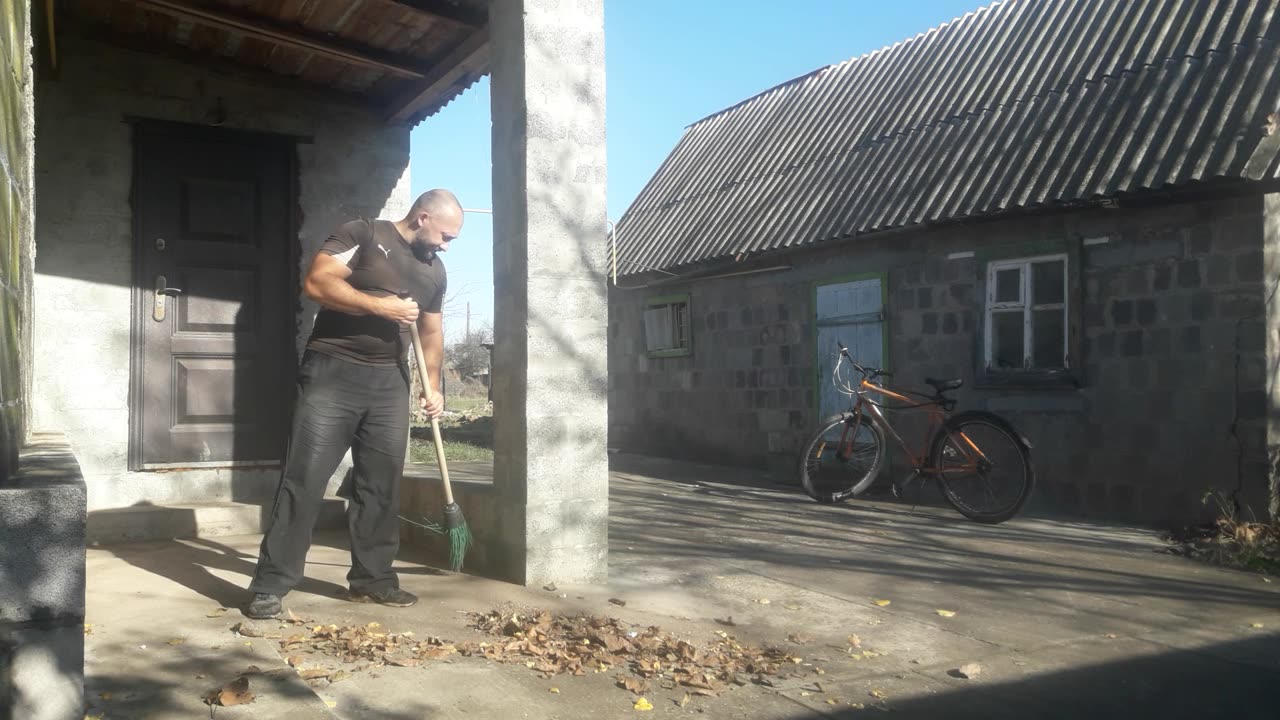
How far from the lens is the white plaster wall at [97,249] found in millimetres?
6129

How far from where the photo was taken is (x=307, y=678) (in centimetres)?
325

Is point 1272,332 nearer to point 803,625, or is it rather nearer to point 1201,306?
point 1201,306

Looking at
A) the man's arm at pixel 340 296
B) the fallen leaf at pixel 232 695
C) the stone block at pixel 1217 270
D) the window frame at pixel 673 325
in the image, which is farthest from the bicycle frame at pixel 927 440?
the fallen leaf at pixel 232 695

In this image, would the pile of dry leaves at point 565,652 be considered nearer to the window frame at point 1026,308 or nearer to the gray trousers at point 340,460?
the gray trousers at point 340,460

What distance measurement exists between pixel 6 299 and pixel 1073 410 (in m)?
8.40

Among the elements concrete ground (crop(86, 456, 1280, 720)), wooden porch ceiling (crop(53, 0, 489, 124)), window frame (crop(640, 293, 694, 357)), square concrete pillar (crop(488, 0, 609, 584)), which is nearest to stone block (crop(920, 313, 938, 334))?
concrete ground (crop(86, 456, 1280, 720))

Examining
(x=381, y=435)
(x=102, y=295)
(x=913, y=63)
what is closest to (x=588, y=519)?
(x=381, y=435)

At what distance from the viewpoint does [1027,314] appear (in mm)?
9312

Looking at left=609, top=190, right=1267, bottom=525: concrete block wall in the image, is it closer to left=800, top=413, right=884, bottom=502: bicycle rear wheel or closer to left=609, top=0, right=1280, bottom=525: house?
left=609, top=0, right=1280, bottom=525: house

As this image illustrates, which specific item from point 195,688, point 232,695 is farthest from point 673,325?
point 232,695

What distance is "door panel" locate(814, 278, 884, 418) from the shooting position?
1089 centimetres

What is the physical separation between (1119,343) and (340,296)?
687cm

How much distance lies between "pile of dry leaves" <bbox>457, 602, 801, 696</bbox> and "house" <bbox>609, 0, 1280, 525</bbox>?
5636 millimetres

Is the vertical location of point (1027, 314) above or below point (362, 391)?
above
